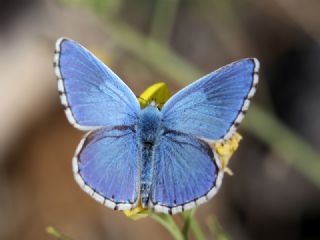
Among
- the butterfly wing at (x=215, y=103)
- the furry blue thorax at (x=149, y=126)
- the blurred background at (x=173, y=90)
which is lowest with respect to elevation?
the blurred background at (x=173, y=90)

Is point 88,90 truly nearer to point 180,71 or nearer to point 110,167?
point 110,167

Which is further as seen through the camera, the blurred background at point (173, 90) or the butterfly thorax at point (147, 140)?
the blurred background at point (173, 90)

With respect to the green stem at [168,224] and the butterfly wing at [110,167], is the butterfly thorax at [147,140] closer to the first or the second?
the butterfly wing at [110,167]

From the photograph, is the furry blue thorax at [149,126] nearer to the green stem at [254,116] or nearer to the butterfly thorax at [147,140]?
the butterfly thorax at [147,140]

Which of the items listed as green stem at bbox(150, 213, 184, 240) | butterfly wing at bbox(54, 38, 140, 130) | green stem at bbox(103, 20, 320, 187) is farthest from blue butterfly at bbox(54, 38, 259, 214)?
green stem at bbox(103, 20, 320, 187)

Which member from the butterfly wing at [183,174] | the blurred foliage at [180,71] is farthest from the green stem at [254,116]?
the butterfly wing at [183,174]

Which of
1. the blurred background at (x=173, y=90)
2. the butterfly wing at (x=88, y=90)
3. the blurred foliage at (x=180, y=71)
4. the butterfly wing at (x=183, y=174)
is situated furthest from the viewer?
the blurred background at (x=173, y=90)

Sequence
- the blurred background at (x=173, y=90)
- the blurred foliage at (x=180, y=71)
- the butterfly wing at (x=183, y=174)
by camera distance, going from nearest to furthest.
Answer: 1. the butterfly wing at (x=183, y=174)
2. the blurred foliage at (x=180, y=71)
3. the blurred background at (x=173, y=90)

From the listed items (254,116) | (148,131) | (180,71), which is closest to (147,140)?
(148,131)

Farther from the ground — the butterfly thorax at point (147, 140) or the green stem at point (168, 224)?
the butterfly thorax at point (147, 140)
